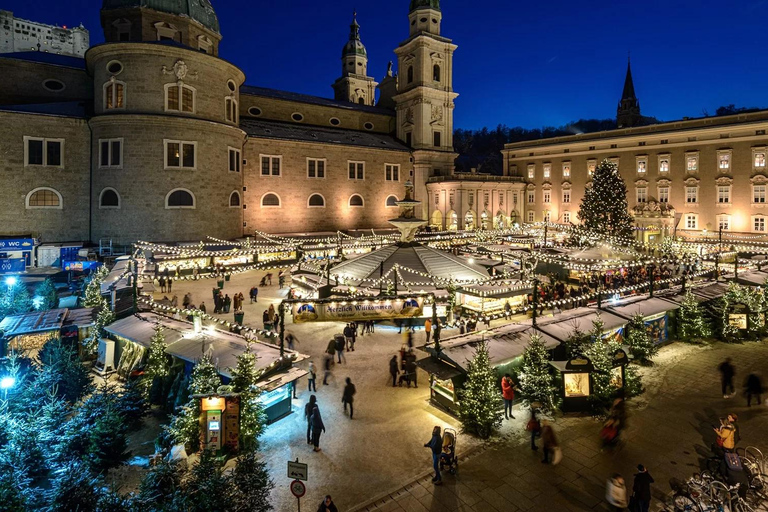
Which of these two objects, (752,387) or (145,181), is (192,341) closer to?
(752,387)

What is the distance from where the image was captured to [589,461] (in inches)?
391

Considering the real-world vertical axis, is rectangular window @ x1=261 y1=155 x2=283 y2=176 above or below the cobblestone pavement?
above

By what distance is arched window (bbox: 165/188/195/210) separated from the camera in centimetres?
3497

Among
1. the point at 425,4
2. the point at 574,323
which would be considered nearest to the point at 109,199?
the point at 574,323

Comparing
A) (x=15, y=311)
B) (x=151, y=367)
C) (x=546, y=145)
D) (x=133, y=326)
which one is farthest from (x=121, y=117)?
(x=546, y=145)

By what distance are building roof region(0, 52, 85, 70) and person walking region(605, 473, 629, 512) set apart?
47.9 metres

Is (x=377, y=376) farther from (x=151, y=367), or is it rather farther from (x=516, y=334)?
(x=151, y=367)

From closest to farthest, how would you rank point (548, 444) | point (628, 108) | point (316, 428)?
point (548, 444)
point (316, 428)
point (628, 108)

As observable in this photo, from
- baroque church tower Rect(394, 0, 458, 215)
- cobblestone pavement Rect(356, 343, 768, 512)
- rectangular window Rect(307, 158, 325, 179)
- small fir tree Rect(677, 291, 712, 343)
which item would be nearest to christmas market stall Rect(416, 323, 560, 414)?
cobblestone pavement Rect(356, 343, 768, 512)

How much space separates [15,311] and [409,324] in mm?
17127

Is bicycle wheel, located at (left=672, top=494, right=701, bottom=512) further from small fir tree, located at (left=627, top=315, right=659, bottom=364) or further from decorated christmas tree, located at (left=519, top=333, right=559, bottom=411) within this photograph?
small fir tree, located at (left=627, top=315, right=659, bottom=364)

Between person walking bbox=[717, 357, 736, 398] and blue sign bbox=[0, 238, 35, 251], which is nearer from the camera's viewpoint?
person walking bbox=[717, 357, 736, 398]

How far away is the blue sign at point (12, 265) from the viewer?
88.2ft

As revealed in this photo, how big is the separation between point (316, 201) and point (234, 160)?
1060 centimetres
